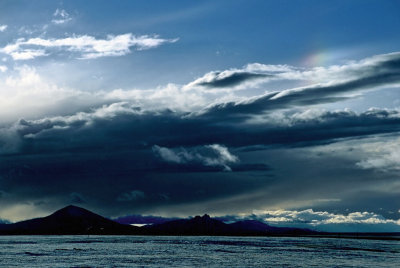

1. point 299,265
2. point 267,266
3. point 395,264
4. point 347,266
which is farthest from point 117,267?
point 395,264

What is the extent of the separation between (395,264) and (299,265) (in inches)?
965

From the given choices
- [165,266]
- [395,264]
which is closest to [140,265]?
[165,266]

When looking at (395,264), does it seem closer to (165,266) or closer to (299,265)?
(299,265)

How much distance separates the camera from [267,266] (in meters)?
113

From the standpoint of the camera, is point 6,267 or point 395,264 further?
point 395,264

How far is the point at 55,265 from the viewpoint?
113375mm

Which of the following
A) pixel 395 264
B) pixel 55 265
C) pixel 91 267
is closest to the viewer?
pixel 91 267

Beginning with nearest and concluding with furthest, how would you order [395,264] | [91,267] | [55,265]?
[91,267] → [55,265] → [395,264]

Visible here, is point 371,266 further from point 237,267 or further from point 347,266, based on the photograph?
point 237,267

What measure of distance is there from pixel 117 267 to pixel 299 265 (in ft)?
137

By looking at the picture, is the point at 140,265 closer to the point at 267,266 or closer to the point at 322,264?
the point at 267,266

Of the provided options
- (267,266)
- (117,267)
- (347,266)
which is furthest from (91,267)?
(347,266)

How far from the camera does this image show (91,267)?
349 feet

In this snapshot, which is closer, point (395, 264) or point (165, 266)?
point (165, 266)
